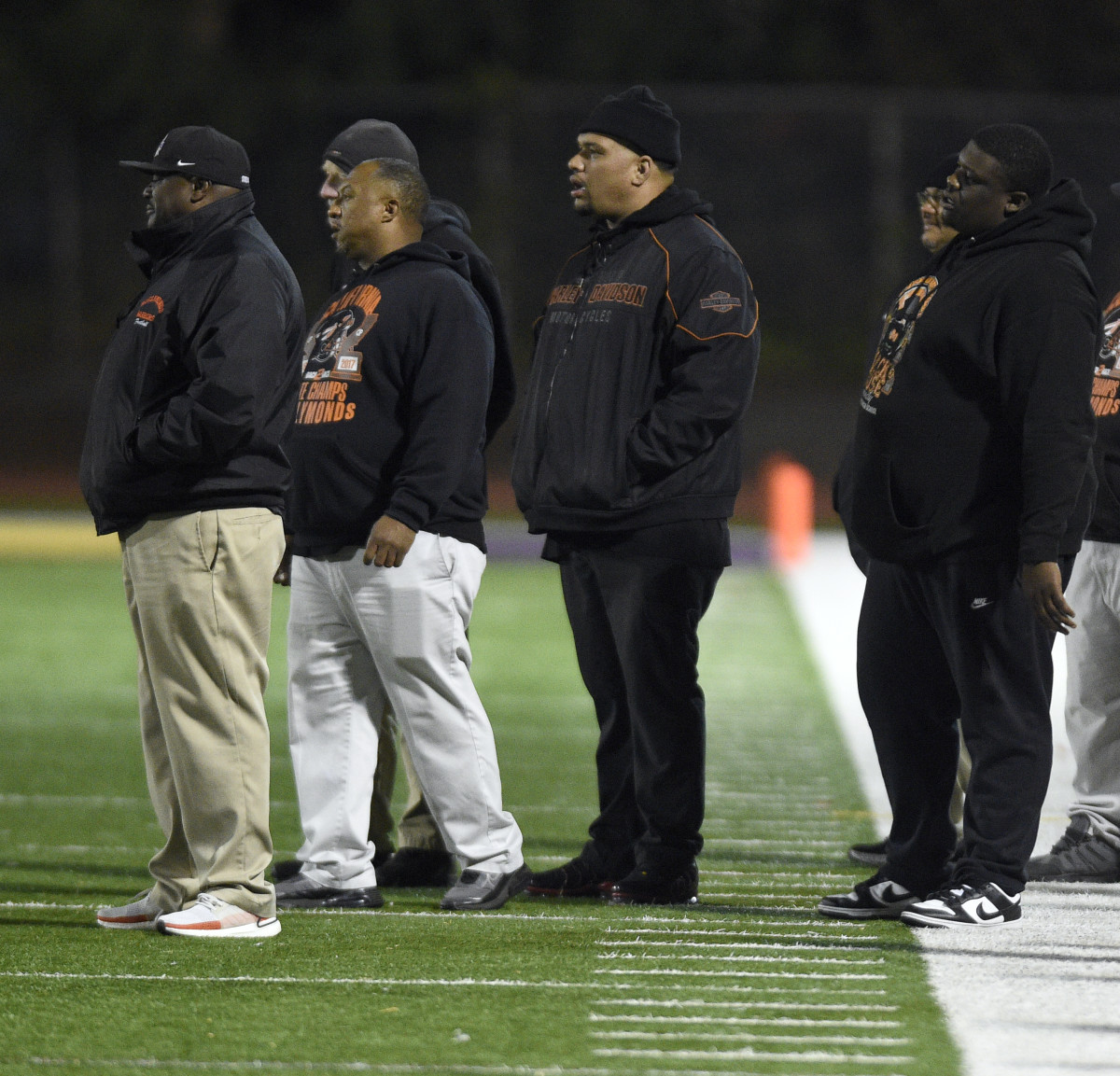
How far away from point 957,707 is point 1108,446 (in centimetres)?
102

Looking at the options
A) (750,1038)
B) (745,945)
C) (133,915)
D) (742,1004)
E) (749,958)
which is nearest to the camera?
(750,1038)

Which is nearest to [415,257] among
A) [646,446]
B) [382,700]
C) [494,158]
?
[646,446]

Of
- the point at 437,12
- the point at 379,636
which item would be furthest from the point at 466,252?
the point at 437,12

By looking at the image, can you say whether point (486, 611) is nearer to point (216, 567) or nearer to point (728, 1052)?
point (216, 567)

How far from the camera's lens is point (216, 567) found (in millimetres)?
4582

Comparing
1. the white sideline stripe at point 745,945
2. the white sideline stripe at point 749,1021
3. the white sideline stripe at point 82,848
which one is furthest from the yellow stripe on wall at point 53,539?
the white sideline stripe at point 749,1021

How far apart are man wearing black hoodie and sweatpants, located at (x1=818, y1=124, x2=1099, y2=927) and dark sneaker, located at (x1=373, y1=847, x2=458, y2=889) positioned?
137 cm

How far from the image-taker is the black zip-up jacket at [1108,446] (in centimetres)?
545

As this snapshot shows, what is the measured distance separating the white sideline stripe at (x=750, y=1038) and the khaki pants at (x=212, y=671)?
124cm

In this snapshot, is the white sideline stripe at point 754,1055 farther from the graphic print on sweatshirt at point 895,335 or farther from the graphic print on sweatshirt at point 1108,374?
the graphic print on sweatshirt at point 1108,374

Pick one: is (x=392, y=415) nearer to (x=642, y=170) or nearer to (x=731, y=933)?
(x=642, y=170)

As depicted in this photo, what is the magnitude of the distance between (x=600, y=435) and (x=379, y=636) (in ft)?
2.47

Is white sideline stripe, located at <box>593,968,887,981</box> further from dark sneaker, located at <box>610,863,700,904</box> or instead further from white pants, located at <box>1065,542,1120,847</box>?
white pants, located at <box>1065,542,1120,847</box>

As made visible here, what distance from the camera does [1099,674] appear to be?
560cm
